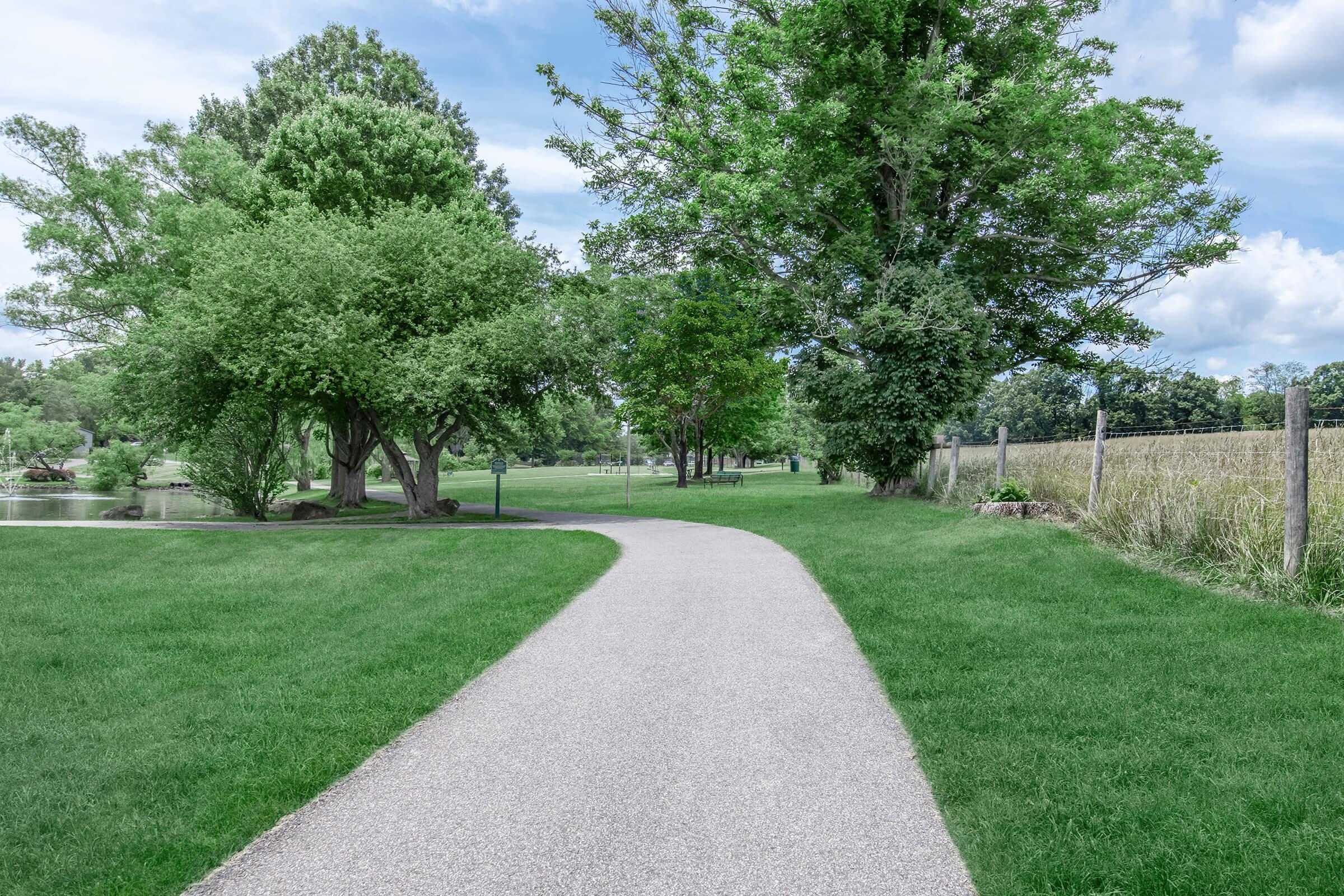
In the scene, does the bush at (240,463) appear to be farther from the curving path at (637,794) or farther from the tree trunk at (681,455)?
the curving path at (637,794)

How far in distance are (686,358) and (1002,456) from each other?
18.9 m

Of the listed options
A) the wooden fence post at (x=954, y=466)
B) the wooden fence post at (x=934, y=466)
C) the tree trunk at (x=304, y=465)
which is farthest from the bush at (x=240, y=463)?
the wooden fence post at (x=934, y=466)

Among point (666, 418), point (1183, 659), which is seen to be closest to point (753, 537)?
point (1183, 659)

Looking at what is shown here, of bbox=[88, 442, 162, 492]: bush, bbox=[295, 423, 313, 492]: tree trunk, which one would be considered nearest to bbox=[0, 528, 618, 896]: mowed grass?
bbox=[295, 423, 313, 492]: tree trunk

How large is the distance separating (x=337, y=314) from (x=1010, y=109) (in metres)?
18.0

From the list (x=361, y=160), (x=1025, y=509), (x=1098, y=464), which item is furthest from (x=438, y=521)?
(x=1098, y=464)

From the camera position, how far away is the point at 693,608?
320 inches

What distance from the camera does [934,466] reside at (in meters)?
22.0

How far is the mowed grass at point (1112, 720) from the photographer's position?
306 cm

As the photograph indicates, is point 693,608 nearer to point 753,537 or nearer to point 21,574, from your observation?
point 753,537

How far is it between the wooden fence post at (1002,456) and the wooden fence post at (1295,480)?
8.31m

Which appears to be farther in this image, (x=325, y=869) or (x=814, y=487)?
(x=814, y=487)

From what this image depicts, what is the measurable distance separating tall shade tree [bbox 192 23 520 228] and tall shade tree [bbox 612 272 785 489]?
982 centimetres

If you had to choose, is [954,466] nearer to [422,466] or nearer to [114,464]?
[422,466]
